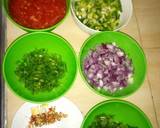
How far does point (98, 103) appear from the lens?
1.12 m

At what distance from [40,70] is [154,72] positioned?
55cm

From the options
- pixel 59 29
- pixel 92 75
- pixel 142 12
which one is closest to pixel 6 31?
pixel 59 29

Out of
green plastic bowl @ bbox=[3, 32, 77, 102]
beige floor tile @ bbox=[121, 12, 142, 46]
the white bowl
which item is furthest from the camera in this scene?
beige floor tile @ bbox=[121, 12, 142, 46]

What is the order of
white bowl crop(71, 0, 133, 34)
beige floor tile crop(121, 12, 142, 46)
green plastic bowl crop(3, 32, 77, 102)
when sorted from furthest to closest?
1. beige floor tile crop(121, 12, 142, 46)
2. white bowl crop(71, 0, 133, 34)
3. green plastic bowl crop(3, 32, 77, 102)

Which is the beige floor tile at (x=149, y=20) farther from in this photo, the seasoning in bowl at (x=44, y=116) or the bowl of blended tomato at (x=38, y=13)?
the seasoning in bowl at (x=44, y=116)

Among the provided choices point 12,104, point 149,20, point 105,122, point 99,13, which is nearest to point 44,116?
point 12,104

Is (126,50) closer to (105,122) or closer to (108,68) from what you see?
(108,68)

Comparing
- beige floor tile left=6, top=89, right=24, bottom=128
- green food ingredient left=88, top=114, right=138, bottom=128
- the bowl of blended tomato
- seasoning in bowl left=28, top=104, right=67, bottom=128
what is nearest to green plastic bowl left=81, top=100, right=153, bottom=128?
green food ingredient left=88, top=114, right=138, bottom=128

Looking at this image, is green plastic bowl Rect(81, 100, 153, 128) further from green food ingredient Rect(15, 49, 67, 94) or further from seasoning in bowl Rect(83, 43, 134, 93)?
green food ingredient Rect(15, 49, 67, 94)

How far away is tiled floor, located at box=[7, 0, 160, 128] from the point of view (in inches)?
44.7

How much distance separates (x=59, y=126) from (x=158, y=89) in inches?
19.6

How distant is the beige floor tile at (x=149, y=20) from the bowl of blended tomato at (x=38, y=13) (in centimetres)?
40

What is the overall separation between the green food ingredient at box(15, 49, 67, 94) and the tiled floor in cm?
8

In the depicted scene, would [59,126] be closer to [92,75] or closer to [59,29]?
[92,75]
